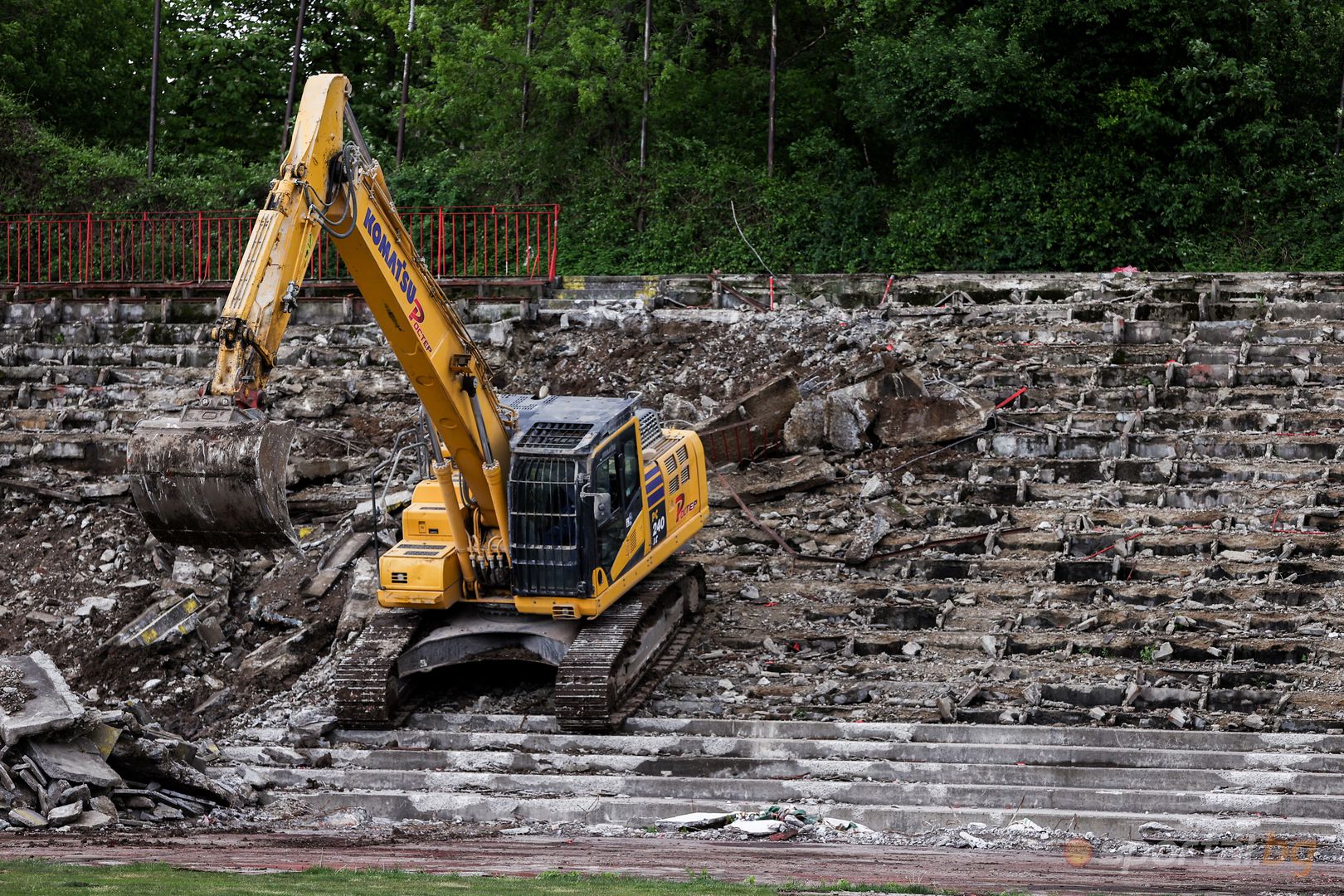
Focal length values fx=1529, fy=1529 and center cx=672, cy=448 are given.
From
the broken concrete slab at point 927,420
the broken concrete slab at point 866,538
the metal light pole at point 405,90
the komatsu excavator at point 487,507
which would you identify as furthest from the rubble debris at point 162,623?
the metal light pole at point 405,90

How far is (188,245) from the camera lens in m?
29.9

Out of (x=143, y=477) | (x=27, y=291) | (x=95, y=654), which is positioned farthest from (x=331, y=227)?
(x=27, y=291)

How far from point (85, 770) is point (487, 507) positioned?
Answer: 13.9 ft

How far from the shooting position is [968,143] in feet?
94.5

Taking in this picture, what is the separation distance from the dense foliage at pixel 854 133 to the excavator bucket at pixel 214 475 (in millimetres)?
18927

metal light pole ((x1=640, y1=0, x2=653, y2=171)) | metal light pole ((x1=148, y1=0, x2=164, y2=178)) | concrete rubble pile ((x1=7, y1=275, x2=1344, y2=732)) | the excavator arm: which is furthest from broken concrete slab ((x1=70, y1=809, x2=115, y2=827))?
metal light pole ((x1=148, y1=0, x2=164, y2=178))

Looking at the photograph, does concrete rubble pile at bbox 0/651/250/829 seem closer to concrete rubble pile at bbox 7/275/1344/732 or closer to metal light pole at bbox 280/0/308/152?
concrete rubble pile at bbox 7/275/1344/732

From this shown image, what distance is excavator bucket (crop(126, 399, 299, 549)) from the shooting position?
33.9 ft

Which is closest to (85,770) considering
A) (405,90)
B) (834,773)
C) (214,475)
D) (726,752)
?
(214,475)

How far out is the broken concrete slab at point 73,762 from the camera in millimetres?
11367

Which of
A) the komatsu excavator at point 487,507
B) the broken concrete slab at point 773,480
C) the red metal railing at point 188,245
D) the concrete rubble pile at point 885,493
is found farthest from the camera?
the red metal railing at point 188,245

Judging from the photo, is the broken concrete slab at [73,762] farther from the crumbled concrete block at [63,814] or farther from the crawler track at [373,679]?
the crawler track at [373,679]

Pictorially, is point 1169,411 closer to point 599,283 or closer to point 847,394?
point 847,394

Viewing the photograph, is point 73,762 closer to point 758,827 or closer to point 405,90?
point 758,827
